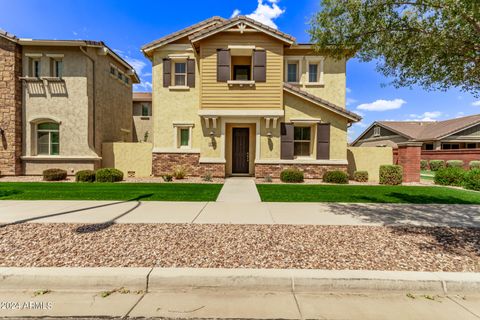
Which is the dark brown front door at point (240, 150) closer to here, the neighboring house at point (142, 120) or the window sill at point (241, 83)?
the window sill at point (241, 83)

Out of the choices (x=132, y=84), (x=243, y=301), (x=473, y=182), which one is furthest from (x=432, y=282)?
(x=132, y=84)

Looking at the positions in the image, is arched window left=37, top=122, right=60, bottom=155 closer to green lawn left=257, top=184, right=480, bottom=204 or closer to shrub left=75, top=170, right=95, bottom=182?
shrub left=75, top=170, right=95, bottom=182

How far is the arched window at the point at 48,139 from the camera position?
1390 cm

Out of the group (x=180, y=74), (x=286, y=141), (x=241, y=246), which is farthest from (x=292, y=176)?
(x=180, y=74)

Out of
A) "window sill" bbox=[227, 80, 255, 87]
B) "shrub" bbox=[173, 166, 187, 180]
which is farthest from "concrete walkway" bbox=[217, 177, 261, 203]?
"window sill" bbox=[227, 80, 255, 87]

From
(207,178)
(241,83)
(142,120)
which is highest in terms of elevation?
(241,83)

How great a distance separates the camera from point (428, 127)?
3444cm

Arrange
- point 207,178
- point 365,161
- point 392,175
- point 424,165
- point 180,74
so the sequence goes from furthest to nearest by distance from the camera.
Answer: point 424,165 → point 180,74 → point 365,161 → point 207,178 → point 392,175

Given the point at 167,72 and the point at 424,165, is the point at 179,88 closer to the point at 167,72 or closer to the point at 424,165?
the point at 167,72

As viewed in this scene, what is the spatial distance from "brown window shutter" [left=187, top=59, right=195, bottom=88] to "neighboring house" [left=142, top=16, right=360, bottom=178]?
59 millimetres

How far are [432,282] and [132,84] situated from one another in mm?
22176

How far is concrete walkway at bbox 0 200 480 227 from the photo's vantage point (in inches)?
221

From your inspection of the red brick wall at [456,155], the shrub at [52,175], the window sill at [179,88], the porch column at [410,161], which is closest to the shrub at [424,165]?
the red brick wall at [456,155]

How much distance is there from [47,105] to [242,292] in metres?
16.2
